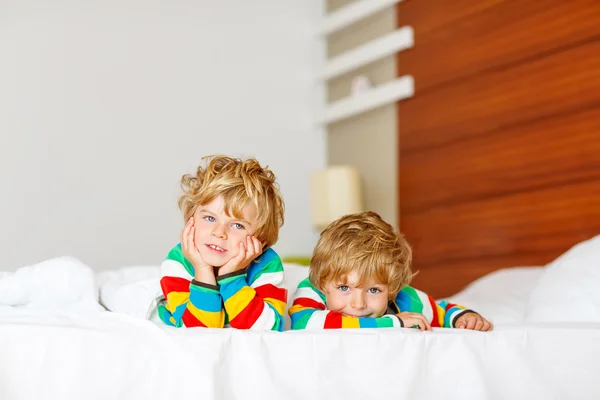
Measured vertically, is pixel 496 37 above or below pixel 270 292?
above

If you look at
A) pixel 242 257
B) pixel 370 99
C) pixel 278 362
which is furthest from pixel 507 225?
pixel 278 362

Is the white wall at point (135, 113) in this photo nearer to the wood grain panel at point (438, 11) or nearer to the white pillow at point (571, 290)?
the wood grain panel at point (438, 11)

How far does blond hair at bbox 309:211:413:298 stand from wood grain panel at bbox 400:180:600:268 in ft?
3.32

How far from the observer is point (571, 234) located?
254cm

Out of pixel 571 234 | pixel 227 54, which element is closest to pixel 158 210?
pixel 227 54

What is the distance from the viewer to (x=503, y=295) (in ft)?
7.63

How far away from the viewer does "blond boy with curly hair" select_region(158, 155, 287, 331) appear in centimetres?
151

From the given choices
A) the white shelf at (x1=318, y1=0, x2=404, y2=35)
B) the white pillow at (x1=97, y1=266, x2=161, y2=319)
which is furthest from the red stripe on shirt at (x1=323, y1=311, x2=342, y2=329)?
the white shelf at (x1=318, y1=0, x2=404, y2=35)

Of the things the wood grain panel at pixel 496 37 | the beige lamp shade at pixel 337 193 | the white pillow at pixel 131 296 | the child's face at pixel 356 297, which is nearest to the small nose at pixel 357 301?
the child's face at pixel 356 297

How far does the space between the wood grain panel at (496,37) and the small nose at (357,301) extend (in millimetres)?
1343

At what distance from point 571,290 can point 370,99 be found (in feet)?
5.91

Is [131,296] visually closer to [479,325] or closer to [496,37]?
[479,325]

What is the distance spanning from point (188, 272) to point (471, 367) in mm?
569

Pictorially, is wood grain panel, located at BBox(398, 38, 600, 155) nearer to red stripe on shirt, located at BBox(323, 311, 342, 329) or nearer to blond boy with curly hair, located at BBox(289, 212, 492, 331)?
blond boy with curly hair, located at BBox(289, 212, 492, 331)
